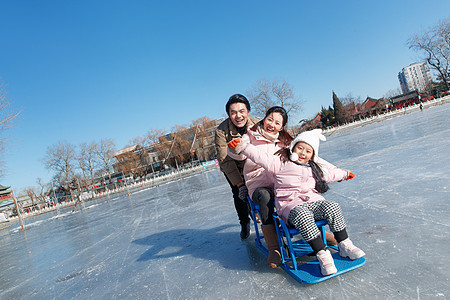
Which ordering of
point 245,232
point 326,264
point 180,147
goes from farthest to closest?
point 180,147, point 245,232, point 326,264

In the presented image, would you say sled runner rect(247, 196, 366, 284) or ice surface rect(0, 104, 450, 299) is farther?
sled runner rect(247, 196, 366, 284)

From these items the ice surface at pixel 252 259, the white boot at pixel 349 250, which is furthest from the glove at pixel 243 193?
the white boot at pixel 349 250

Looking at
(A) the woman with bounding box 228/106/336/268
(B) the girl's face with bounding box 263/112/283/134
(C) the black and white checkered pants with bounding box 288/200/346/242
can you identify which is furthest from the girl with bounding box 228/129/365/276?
(B) the girl's face with bounding box 263/112/283/134

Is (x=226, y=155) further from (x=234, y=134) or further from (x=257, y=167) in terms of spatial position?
(x=257, y=167)

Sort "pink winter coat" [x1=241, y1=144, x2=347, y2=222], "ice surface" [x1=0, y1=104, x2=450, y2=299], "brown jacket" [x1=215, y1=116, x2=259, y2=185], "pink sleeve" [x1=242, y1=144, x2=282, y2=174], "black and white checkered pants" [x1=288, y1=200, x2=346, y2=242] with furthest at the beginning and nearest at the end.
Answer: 1. "brown jacket" [x1=215, y1=116, x2=259, y2=185]
2. "pink sleeve" [x1=242, y1=144, x2=282, y2=174]
3. "pink winter coat" [x1=241, y1=144, x2=347, y2=222]
4. "black and white checkered pants" [x1=288, y1=200, x2=346, y2=242]
5. "ice surface" [x1=0, y1=104, x2=450, y2=299]

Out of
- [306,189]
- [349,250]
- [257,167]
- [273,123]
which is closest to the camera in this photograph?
[349,250]

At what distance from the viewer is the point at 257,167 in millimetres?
2441

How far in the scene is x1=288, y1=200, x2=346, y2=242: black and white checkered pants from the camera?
1.79m

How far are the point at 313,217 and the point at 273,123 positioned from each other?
855 mm

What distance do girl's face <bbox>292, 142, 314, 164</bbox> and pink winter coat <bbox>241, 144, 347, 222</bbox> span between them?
0.19ft

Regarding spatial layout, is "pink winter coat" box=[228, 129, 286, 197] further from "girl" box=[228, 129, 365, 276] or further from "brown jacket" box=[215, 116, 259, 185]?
"brown jacket" box=[215, 116, 259, 185]

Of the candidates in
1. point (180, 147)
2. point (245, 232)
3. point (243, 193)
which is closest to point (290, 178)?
point (243, 193)

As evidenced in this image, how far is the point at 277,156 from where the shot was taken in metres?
2.19

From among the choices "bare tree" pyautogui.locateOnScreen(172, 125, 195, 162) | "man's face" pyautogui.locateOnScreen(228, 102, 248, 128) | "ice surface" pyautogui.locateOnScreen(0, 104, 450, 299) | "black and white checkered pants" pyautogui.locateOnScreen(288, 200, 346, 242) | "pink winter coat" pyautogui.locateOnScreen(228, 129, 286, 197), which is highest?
"bare tree" pyautogui.locateOnScreen(172, 125, 195, 162)
